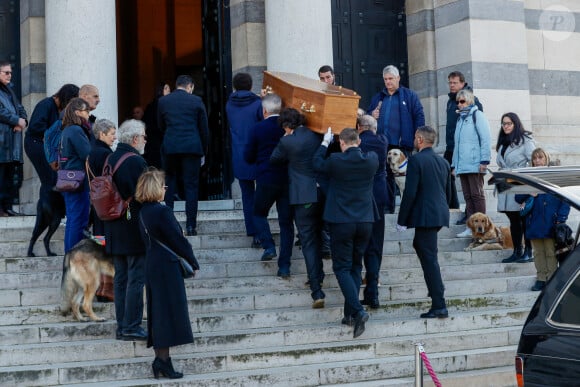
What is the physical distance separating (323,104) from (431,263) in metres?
2.00

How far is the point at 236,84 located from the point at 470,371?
443 cm

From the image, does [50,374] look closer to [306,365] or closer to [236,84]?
[306,365]

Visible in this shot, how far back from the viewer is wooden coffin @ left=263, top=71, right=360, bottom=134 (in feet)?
34.0

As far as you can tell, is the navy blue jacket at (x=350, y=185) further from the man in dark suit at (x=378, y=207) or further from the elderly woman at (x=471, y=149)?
the elderly woman at (x=471, y=149)

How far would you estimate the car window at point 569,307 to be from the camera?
18.2ft

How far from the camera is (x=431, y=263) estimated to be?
10289 mm

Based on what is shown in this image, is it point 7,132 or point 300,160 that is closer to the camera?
point 300,160

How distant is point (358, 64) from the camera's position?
16266mm

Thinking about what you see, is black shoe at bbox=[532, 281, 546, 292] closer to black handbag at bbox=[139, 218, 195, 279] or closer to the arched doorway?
black handbag at bbox=[139, 218, 195, 279]

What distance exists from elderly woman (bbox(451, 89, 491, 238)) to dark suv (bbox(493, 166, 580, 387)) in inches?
289

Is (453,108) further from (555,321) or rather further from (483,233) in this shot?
(555,321)

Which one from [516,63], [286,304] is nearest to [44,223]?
[286,304]

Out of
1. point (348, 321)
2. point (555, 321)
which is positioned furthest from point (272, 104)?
point (555, 321)

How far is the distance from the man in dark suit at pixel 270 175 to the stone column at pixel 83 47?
120 inches
